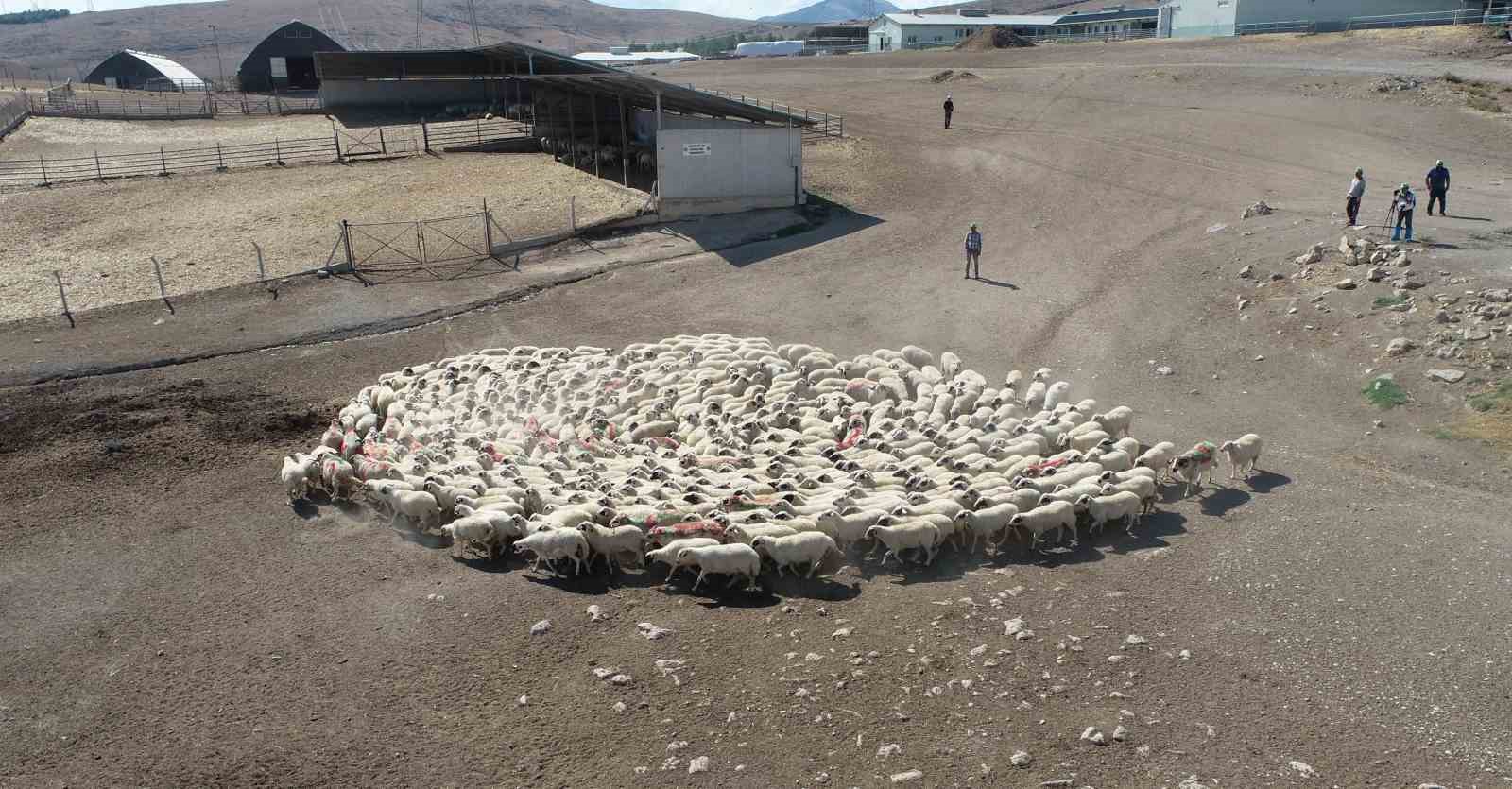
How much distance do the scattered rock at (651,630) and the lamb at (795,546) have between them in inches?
78.3

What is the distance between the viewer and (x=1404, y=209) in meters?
24.9

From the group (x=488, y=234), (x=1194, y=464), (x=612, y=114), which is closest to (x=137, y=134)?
(x=612, y=114)

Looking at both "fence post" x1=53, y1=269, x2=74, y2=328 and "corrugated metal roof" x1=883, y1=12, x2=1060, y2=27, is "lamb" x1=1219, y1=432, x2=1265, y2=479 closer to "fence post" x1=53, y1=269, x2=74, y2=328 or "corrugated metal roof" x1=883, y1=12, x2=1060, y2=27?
"fence post" x1=53, y1=269, x2=74, y2=328

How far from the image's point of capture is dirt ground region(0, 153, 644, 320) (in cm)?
3036

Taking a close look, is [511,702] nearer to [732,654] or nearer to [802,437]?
[732,654]

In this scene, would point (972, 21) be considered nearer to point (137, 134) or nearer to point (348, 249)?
point (137, 134)

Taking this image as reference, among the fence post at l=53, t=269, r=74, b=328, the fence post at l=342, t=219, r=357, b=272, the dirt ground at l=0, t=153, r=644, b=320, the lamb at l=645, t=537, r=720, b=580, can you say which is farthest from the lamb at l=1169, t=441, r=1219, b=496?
the fence post at l=53, t=269, r=74, b=328

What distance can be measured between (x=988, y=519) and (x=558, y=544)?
20.1 feet

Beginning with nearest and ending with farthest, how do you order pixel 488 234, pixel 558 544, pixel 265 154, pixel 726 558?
pixel 726 558 < pixel 558 544 < pixel 488 234 < pixel 265 154

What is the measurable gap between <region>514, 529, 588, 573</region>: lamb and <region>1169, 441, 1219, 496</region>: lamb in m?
9.46

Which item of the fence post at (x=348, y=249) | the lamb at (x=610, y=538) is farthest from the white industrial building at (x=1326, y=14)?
the lamb at (x=610, y=538)

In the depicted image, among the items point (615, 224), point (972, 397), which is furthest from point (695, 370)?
point (615, 224)

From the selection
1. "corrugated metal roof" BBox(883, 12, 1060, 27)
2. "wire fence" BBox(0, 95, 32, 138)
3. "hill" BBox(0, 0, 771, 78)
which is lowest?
"wire fence" BBox(0, 95, 32, 138)

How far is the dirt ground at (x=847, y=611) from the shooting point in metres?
10.3
